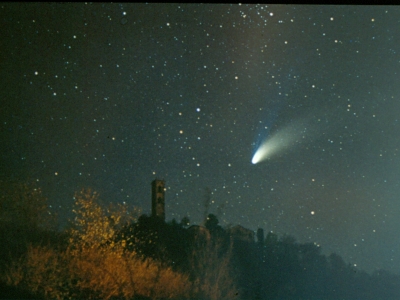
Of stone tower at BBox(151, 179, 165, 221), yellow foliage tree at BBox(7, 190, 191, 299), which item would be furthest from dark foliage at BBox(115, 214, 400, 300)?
yellow foliage tree at BBox(7, 190, 191, 299)

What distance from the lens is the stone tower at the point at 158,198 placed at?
20392 mm

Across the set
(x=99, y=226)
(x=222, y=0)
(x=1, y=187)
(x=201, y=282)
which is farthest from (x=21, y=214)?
(x=222, y=0)

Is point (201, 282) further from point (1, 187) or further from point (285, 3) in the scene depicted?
point (285, 3)

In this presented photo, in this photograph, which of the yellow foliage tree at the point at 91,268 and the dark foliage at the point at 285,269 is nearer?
the yellow foliage tree at the point at 91,268

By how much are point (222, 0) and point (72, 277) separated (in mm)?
10174

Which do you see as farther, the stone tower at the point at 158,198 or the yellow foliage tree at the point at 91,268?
the stone tower at the point at 158,198

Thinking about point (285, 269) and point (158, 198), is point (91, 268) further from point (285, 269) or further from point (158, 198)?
point (285, 269)

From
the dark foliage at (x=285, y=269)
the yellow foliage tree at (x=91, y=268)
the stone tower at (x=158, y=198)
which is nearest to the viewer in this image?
the yellow foliage tree at (x=91, y=268)

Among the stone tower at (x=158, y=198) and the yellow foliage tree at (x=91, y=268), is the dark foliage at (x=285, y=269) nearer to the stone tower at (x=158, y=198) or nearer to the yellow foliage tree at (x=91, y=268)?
the stone tower at (x=158, y=198)

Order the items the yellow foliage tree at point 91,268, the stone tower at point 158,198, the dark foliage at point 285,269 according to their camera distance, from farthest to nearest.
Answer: the dark foliage at point 285,269 < the stone tower at point 158,198 < the yellow foliage tree at point 91,268

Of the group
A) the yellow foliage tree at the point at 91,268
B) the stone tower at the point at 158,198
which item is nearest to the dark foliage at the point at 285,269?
the stone tower at the point at 158,198

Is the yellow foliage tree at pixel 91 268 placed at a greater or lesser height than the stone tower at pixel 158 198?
lesser

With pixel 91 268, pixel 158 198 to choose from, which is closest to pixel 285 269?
pixel 158 198

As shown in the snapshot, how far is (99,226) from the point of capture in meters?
12.9
